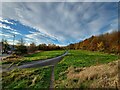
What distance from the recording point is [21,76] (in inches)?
551

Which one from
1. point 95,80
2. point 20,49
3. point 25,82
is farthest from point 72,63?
point 20,49

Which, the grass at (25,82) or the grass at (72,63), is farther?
the grass at (72,63)

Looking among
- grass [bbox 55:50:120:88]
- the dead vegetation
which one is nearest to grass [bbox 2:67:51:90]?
grass [bbox 55:50:120:88]

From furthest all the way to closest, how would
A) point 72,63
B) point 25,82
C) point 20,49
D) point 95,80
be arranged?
point 20,49
point 72,63
point 25,82
point 95,80

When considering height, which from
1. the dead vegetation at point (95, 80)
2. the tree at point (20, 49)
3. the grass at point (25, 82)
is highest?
the tree at point (20, 49)

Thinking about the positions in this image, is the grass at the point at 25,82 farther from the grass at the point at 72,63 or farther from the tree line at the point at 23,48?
the tree line at the point at 23,48

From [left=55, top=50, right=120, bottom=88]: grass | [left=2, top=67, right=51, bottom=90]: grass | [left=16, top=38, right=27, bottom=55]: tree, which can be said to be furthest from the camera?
[left=16, top=38, right=27, bottom=55]: tree

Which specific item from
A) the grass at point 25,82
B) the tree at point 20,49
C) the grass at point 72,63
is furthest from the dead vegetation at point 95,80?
the tree at point 20,49

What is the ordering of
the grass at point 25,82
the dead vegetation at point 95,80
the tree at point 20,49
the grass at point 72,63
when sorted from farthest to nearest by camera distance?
the tree at point 20,49 → the grass at point 72,63 → the grass at point 25,82 → the dead vegetation at point 95,80

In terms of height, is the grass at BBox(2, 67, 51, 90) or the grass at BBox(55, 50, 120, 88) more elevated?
the grass at BBox(55, 50, 120, 88)

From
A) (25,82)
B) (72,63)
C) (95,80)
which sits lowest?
(25,82)

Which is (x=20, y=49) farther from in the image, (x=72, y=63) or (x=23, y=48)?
(x=72, y=63)

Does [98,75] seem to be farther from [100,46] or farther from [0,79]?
[100,46]

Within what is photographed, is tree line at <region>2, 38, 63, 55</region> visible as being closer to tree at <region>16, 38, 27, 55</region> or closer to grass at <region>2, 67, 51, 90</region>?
tree at <region>16, 38, 27, 55</region>
